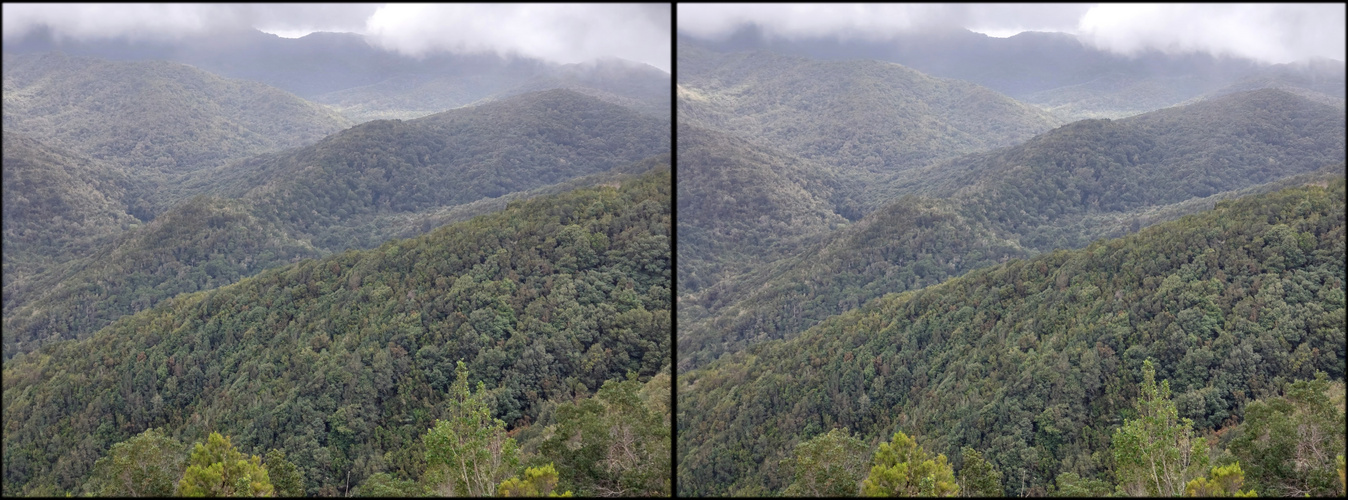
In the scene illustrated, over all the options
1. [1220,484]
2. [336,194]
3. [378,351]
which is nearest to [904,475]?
[1220,484]

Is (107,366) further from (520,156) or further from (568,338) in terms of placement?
(520,156)

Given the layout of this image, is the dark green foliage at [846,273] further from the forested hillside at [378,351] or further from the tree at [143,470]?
the tree at [143,470]

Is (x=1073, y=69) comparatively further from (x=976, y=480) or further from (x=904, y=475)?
(x=904, y=475)

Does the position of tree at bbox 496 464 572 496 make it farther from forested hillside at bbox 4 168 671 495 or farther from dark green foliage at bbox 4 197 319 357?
dark green foliage at bbox 4 197 319 357

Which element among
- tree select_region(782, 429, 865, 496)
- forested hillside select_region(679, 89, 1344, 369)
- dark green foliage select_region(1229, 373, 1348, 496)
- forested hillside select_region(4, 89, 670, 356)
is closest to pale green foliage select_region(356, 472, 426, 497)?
tree select_region(782, 429, 865, 496)

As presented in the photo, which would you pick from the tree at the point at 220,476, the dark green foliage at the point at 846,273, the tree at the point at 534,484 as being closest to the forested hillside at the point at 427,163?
the dark green foliage at the point at 846,273

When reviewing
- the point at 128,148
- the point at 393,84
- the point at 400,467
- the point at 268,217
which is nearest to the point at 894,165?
the point at 393,84
